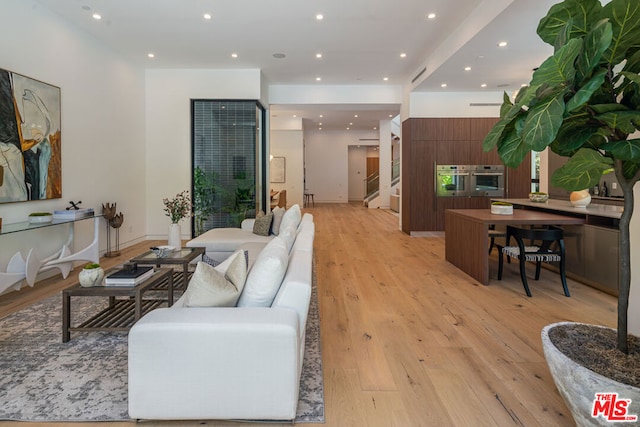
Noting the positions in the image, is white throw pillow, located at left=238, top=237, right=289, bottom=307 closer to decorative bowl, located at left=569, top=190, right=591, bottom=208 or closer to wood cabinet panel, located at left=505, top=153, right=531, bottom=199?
decorative bowl, located at left=569, top=190, right=591, bottom=208

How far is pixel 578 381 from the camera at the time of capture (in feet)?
4.91

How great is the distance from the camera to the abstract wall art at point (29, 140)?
3943 millimetres

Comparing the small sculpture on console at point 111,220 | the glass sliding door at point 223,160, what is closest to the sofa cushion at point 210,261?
the small sculpture on console at point 111,220

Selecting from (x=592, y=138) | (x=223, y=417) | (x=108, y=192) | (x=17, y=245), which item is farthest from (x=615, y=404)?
(x=108, y=192)

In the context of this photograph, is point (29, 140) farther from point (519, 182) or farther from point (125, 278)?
point (519, 182)

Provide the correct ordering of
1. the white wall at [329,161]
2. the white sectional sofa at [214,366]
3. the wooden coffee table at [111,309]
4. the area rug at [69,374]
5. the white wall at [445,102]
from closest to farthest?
1. the white sectional sofa at [214,366]
2. the area rug at [69,374]
3. the wooden coffee table at [111,309]
4. the white wall at [445,102]
5. the white wall at [329,161]

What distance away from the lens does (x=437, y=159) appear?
7953 millimetres

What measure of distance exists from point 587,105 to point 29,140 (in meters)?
5.30

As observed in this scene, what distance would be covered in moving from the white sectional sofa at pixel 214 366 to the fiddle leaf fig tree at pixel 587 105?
4.64 feet

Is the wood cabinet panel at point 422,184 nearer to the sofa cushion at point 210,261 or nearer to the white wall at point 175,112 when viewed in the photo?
the white wall at point 175,112

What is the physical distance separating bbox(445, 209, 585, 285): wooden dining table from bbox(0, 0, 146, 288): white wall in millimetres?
5381

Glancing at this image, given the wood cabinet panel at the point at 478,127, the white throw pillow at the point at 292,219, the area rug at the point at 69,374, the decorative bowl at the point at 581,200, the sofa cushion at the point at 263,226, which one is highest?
the wood cabinet panel at the point at 478,127

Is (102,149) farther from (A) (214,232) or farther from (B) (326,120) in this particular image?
(B) (326,120)

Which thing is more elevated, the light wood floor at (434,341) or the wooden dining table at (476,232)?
the wooden dining table at (476,232)
